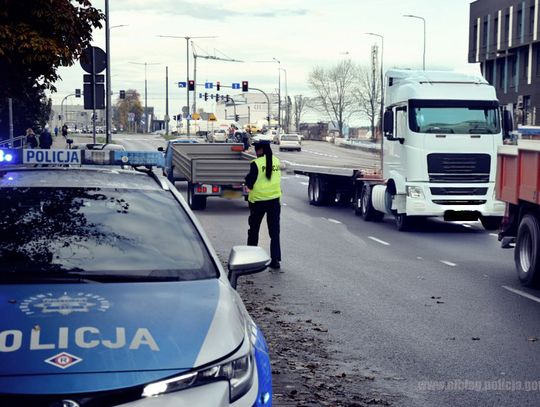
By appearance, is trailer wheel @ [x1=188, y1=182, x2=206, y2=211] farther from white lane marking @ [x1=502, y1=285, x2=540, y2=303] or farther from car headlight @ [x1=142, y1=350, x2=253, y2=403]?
car headlight @ [x1=142, y1=350, x2=253, y2=403]

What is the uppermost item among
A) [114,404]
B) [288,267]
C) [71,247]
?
[71,247]

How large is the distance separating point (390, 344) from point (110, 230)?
4484 millimetres

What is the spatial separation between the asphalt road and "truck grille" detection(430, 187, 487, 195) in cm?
90

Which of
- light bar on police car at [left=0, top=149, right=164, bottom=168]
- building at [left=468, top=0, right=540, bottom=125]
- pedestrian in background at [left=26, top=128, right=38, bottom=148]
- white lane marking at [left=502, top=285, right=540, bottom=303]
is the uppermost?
building at [left=468, top=0, right=540, bottom=125]

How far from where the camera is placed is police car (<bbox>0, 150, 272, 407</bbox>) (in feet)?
12.7

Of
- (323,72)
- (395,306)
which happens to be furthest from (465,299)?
(323,72)

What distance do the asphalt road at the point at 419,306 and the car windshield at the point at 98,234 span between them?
2.58 meters

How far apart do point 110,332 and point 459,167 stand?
57.1ft

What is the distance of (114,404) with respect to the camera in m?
3.82

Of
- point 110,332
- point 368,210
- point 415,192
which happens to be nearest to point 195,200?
point 368,210

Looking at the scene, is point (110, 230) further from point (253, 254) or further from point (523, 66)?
point (523, 66)

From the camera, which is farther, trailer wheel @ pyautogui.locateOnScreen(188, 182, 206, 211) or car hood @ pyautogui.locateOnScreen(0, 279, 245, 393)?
trailer wheel @ pyautogui.locateOnScreen(188, 182, 206, 211)

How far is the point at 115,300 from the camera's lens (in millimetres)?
4465

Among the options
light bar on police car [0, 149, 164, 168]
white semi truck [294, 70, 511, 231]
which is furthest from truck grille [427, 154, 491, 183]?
light bar on police car [0, 149, 164, 168]
